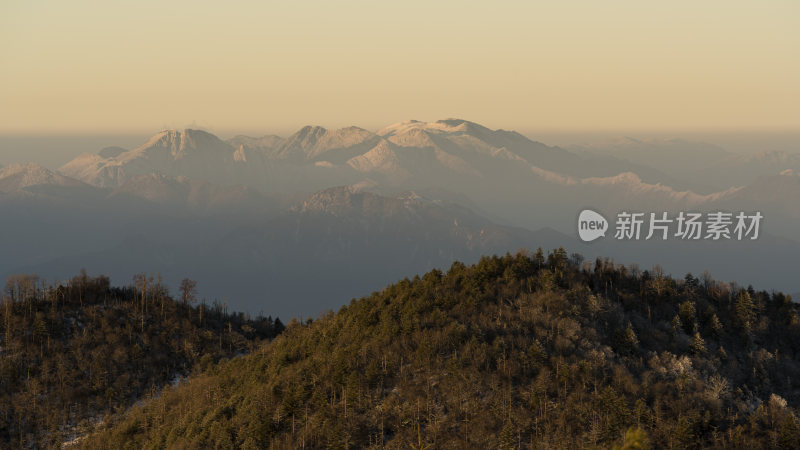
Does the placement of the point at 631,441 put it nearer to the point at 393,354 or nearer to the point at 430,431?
the point at 430,431

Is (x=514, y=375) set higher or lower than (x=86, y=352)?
higher

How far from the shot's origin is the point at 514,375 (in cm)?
10225

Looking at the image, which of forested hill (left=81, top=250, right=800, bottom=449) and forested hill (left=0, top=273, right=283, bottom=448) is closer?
forested hill (left=81, top=250, right=800, bottom=449)

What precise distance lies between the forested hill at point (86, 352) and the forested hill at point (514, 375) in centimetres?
1238

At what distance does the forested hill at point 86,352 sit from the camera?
143 m

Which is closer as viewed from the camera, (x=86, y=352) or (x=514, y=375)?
(x=514, y=375)

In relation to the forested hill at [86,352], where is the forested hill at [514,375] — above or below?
above

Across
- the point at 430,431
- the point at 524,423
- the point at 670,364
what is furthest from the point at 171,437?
the point at 670,364

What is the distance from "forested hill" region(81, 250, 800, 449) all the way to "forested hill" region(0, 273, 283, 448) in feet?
40.6

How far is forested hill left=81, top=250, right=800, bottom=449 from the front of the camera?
92.5 metres

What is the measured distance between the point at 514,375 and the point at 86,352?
124697mm

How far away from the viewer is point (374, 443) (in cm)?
9450

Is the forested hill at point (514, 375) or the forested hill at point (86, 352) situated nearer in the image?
the forested hill at point (514, 375)

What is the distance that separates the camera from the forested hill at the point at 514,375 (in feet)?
303
